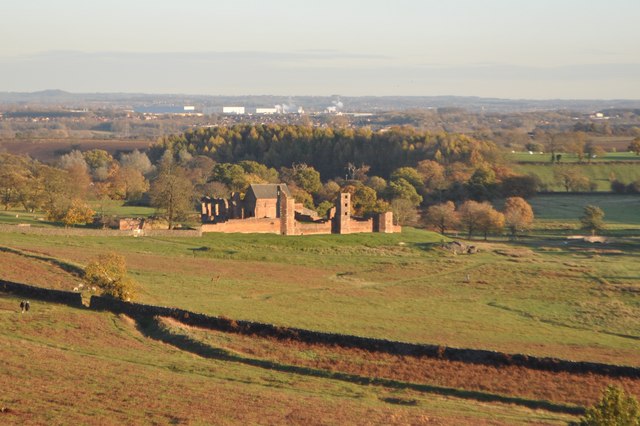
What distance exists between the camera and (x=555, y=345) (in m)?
41.5

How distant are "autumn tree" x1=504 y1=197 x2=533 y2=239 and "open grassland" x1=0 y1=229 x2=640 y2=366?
1306 centimetres

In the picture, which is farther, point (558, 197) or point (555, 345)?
point (558, 197)

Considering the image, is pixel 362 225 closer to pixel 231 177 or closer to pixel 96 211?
pixel 96 211

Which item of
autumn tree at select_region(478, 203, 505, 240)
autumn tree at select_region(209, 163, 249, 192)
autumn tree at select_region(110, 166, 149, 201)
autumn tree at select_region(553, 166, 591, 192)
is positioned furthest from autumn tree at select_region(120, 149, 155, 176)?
autumn tree at select_region(478, 203, 505, 240)

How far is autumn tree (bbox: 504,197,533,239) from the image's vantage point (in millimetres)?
92438

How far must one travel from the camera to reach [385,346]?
36062 mm

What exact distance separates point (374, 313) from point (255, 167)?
74.0 metres

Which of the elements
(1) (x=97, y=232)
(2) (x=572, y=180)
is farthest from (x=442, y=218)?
(2) (x=572, y=180)

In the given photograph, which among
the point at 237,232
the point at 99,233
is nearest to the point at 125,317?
the point at 99,233

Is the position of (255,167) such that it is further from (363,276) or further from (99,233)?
(363,276)

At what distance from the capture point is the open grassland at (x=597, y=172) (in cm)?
12744

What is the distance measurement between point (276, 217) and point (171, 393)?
2108 inches

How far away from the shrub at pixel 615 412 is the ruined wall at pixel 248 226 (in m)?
53.6

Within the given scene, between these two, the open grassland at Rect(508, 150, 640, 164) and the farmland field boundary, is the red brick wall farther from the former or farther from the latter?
the open grassland at Rect(508, 150, 640, 164)
